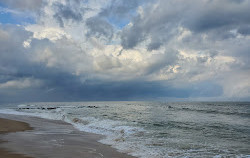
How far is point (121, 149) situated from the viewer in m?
11.6

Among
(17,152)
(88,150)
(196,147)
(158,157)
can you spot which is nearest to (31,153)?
(17,152)

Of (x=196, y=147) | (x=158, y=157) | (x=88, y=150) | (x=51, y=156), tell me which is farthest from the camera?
(x=196, y=147)

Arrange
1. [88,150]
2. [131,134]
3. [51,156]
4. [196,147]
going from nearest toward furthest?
1. [51,156]
2. [88,150]
3. [196,147]
4. [131,134]

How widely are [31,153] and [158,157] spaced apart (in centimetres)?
685

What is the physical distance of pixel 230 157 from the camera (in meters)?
10.2

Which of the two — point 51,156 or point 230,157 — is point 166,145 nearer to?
point 230,157

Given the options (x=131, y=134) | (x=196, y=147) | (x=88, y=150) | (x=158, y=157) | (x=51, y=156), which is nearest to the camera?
(x=51, y=156)

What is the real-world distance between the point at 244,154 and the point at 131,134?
9.22 meters

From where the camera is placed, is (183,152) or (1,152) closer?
(1,152)

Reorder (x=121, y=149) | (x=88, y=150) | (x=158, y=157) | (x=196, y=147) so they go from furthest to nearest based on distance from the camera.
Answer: (x=196, y=147) → (x=121, y=149) → (x=88, y=150) → (x=158, y=157)

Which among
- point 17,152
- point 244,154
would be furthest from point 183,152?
point 17,152

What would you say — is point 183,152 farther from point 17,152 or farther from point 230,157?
point 17,152

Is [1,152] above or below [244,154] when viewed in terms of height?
above

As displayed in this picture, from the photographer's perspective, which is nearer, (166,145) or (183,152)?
(183,152)
